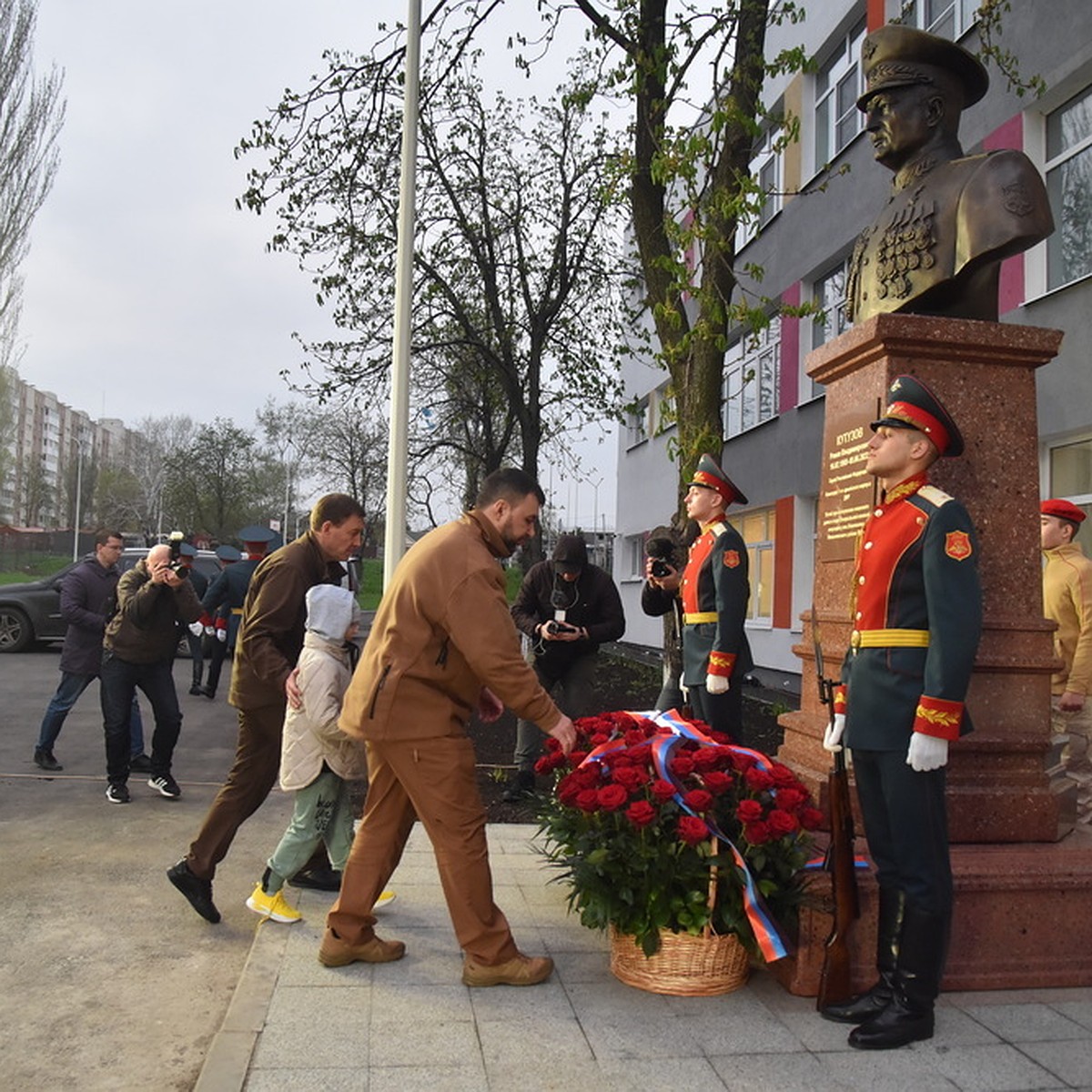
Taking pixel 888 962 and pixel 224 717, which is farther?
pixel 224 717

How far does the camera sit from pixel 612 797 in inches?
158

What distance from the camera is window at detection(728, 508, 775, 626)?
18453mm

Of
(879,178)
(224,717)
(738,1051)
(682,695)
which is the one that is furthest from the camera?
(879,178)

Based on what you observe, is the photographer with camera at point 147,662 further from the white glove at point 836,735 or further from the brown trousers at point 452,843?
the white glove at point 836,735

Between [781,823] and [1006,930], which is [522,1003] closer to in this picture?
[781,823]

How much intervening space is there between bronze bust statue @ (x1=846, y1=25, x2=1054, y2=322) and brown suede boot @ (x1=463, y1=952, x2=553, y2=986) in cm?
320

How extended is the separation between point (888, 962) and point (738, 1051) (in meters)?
0.63

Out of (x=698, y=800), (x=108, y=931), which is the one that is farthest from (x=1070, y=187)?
(x=108, y=931)

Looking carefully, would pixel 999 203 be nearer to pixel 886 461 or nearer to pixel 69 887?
pixel 886 461

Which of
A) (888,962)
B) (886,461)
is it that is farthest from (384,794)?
(886,461)

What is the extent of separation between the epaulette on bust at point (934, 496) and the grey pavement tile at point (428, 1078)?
2.32 meters

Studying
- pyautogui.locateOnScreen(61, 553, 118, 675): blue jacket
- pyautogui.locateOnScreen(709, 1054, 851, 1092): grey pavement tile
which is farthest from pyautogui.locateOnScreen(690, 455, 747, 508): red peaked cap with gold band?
pyautogui.locateOnScreen(61, 553, 118, 675): blue jacket

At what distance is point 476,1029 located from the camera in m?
3.73

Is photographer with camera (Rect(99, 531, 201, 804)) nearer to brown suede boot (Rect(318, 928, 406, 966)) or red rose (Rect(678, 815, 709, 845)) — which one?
brown suede boot (Rect(318, 928, 406, 966))
